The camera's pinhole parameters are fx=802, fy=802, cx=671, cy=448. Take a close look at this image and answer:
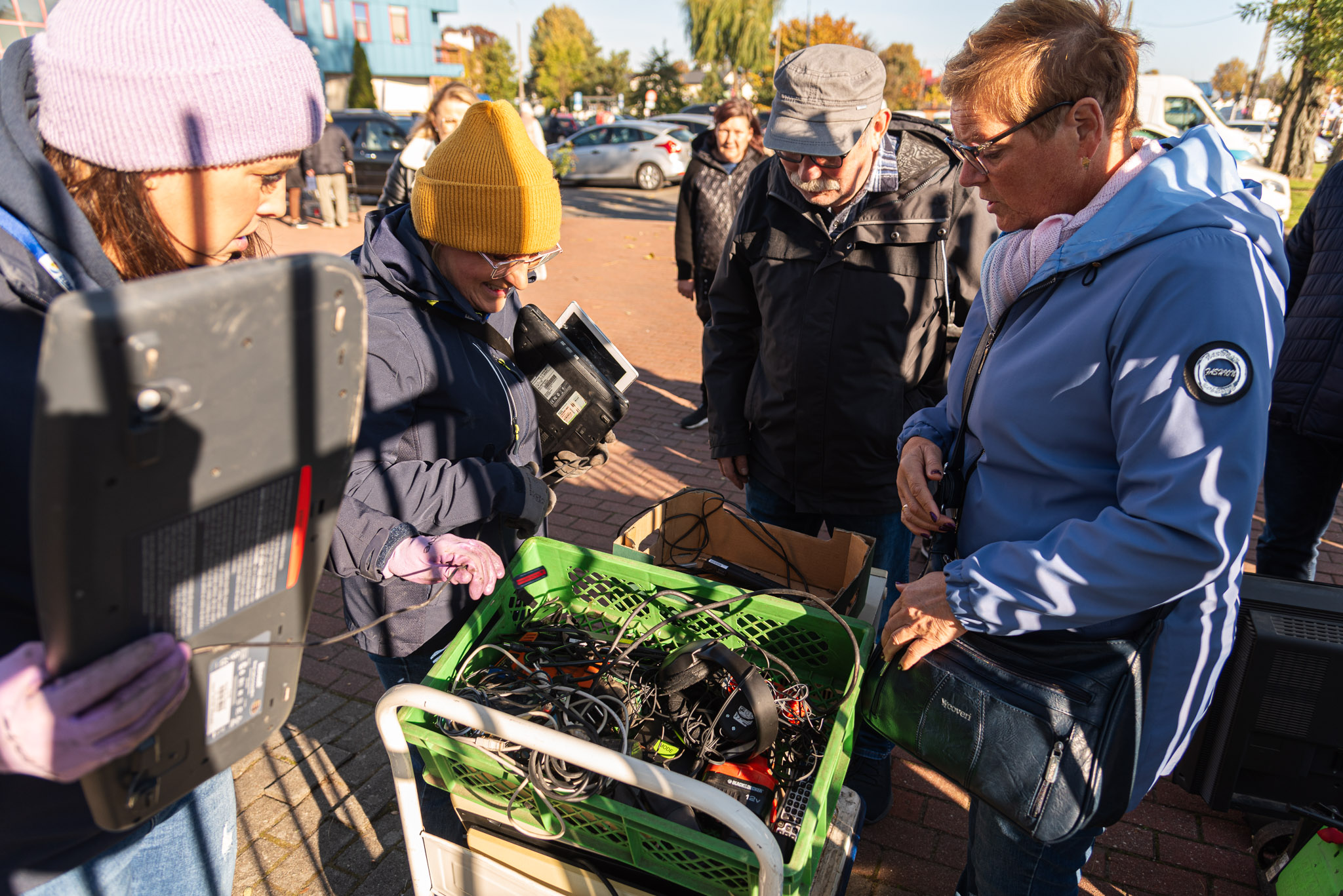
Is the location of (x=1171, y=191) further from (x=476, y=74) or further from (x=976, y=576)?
(x=476, y=74)

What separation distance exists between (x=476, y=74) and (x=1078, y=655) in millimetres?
41047

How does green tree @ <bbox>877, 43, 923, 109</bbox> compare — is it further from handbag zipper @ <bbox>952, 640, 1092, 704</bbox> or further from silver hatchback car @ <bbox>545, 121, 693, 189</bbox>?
handbag zipper @ <bbox>952, 640, 1092, 704</bbox>


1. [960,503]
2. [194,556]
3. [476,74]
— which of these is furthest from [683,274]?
[476,74]

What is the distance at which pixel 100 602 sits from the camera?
87 cm

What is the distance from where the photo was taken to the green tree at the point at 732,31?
42.8 m

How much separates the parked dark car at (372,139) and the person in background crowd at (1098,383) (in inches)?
593

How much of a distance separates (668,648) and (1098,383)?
1058mm

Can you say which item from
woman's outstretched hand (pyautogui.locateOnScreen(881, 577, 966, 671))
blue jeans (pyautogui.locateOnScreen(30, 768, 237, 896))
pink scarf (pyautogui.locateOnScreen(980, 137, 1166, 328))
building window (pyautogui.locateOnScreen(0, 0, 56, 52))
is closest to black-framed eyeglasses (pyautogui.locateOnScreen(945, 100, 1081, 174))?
pink scarf (pyautogui.locateOnScreen(980, 137, 1166, 328))

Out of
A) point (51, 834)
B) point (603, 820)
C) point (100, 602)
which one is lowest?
point (603, 820)

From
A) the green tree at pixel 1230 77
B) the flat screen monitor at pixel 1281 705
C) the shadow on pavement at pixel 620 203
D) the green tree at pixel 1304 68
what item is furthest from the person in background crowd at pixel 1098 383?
the green tree at pixel 1230 77

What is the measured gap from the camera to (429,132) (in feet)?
17.6

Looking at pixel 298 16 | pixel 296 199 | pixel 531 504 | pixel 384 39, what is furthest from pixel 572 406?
pixel 384 39

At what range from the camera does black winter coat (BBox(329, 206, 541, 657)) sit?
1771 mm

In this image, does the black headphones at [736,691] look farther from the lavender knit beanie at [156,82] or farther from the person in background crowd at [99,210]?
the lavender knit beanie at [156,82]
